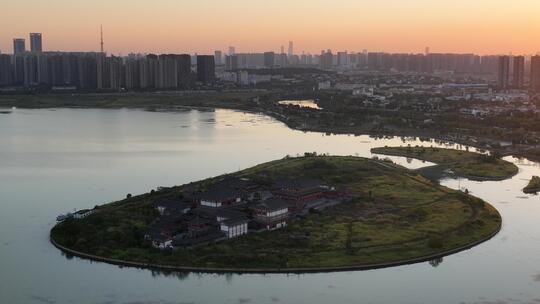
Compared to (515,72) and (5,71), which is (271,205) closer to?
(5,71)

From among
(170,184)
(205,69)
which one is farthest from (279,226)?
(205,69)

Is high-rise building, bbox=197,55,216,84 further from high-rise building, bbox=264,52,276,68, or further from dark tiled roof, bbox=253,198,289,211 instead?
dark tiled roof, bbox=253,198,289,211

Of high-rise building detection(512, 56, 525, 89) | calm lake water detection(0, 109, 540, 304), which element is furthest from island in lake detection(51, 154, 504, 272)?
high-rise building detection(512, 56, 525, 89)

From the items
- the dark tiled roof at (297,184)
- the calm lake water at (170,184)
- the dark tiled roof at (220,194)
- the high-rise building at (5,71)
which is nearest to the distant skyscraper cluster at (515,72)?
the calm lake water at (170,184)

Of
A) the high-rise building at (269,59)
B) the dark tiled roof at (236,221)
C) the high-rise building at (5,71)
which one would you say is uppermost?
the high-rise building at (269,59)

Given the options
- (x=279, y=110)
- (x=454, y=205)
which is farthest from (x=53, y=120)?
(x=454, y=205)

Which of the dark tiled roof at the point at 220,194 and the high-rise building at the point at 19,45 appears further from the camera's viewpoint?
the high-rise building at the point at 19,45

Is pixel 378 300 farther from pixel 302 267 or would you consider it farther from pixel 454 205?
pixel 454 205

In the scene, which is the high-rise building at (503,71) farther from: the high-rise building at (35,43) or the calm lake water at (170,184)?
the high-rise building at (35,43)
